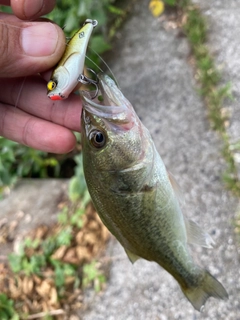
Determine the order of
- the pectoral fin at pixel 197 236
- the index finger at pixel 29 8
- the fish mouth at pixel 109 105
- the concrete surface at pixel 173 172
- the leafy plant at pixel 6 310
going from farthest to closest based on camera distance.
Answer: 1. the leafy plant at pixel 6 310
2. the concrete surface at pixel 173 172
3. the pectoral fin at pixel 197 236
4. the index finger at pixel 29 8
5. the fish mouth at pixel 109 105

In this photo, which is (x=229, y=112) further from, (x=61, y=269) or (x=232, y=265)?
(x=61, y=269)

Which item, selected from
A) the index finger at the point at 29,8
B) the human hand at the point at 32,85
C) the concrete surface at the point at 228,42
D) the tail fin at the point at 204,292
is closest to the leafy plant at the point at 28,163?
the human hand at the point at 32,85

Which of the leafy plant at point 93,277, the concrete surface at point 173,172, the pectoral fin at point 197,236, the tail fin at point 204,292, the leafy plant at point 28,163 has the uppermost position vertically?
the pectoral fin at point 197,236

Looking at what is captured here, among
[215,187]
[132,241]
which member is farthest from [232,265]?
[132,241]

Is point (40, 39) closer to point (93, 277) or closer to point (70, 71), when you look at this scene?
point (70, 71)

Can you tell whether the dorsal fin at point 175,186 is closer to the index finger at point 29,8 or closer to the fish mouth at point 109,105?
the fish mouth at point 109,105

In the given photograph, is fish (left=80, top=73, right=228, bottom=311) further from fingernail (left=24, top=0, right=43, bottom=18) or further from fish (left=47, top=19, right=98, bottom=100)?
fingernail (left=24, top=0, right=43, bottom=18)

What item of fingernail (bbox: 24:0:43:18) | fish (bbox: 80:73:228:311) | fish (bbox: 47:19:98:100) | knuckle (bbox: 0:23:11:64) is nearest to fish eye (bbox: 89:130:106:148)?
fish (bbox: 80:73:228:311)

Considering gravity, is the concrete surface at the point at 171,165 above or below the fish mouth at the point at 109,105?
below
